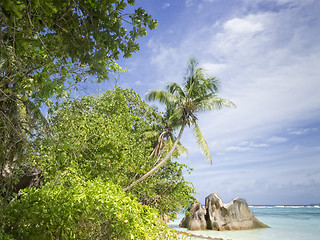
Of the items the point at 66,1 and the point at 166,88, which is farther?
the point at 166,88

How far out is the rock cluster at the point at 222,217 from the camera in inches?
796

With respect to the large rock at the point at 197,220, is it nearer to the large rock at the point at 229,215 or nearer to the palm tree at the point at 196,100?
the large rock at the point at 229,215

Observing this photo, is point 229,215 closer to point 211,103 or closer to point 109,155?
point 211,103

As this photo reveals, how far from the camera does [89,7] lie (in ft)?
12.7

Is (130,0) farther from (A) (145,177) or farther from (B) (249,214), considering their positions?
(B) (249,214)

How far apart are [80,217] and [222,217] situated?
18.0 meters

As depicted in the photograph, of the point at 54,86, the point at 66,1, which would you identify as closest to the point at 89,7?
the point at 66,1

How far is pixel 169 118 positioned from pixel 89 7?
12489mm

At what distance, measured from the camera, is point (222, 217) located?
67.4 ft

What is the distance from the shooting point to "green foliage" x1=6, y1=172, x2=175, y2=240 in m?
4.50

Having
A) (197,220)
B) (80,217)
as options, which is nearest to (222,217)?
(197,220)

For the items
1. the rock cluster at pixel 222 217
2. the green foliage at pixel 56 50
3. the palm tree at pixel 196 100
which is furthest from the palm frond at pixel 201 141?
the green foliage at pixel 56 50

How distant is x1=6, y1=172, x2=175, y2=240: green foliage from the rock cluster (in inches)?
646

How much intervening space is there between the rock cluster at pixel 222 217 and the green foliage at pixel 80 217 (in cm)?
1640
